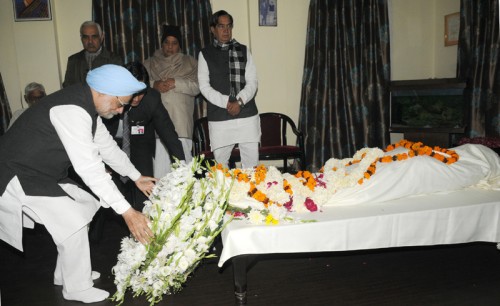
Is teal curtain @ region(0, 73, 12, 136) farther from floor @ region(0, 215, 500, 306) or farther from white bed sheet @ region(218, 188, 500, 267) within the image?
white bed sheet @ region(218, 188, 500, 267)

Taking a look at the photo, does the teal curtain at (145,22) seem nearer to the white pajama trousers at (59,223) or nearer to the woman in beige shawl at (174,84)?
the woman in beige shawl at (174,84)

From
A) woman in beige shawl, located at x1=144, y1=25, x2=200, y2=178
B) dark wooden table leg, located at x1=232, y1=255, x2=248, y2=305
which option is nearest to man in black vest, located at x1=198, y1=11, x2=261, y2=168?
woman in beige shawl, located at x1=144, y1=25, x2=200, y2=178

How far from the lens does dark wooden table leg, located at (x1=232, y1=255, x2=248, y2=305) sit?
220 cm

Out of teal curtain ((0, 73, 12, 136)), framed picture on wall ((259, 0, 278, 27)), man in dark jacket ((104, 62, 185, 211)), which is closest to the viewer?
man in dark jacket ((104, 62, 185, 211))

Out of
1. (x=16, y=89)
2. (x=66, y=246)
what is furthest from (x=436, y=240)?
(x=16, y=89)

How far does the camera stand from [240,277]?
222 centimetres

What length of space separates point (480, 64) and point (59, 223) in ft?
16.7

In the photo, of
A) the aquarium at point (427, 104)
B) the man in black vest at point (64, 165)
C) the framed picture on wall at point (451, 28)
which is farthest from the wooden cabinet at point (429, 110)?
the man in black vest at point (64, 165)

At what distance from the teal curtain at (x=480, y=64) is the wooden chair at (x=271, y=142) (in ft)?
7.45

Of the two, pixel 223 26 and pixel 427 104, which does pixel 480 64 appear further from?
pixel 223 26

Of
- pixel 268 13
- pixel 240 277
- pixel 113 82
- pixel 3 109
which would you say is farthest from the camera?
pixel 268 13

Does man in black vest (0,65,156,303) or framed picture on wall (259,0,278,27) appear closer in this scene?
man in black vest (0,65,156,303)

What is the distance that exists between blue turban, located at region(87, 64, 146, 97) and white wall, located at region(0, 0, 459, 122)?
341 centimetres

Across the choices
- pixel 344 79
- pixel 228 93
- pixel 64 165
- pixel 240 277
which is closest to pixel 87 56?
pixel 228 93
